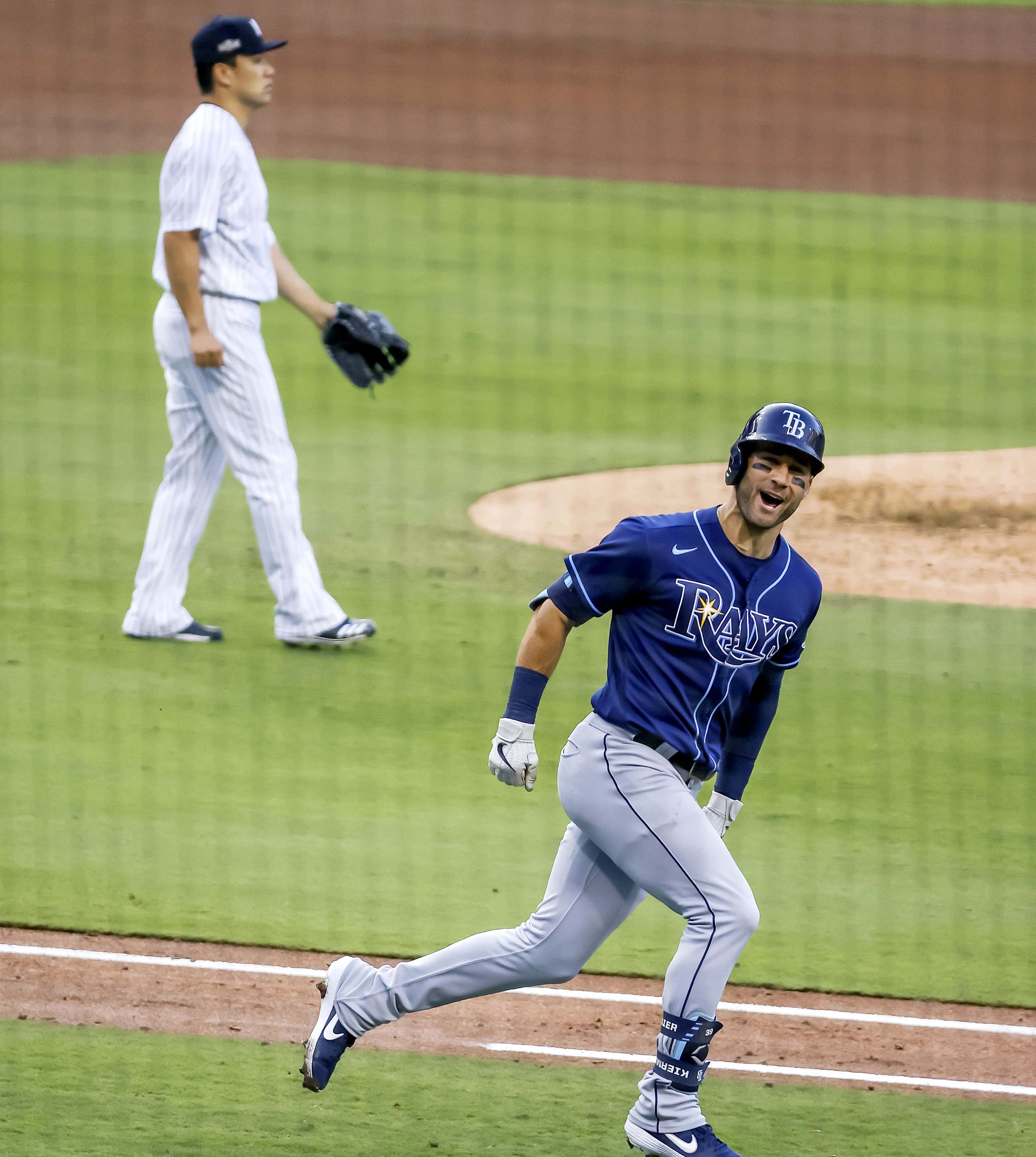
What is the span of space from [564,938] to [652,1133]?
0.48 meters

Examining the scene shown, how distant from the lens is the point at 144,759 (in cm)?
741

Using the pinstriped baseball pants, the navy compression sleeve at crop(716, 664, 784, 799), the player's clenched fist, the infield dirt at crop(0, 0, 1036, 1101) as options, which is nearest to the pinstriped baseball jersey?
the pinstriped baseball pants

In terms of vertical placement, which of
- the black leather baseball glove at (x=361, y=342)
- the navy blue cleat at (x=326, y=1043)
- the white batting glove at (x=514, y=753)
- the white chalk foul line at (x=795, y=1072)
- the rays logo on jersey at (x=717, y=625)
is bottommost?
the white chalk foul line at (x=795, y=1072)

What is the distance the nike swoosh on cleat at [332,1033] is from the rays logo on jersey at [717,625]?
3.94ft

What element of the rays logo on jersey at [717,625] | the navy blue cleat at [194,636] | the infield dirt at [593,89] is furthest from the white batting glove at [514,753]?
the infield dirt at [593,89]

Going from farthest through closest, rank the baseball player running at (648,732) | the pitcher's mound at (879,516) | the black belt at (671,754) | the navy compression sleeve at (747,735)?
the pitcher's mound at (879,516) < the navy compression sleeve at (747,735) < the black belt at (671,754) < the baseball player running at (648,732)

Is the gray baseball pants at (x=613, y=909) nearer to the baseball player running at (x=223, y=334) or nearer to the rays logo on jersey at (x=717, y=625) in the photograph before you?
the rays logo on jersey at (x=717, y=625)

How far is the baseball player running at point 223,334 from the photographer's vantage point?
26.0 ft

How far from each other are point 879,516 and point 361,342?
13.2 feet

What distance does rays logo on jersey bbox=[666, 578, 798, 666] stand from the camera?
4582 mm

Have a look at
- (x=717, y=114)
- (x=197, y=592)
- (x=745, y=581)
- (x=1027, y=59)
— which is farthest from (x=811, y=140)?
(x=745, y=581)

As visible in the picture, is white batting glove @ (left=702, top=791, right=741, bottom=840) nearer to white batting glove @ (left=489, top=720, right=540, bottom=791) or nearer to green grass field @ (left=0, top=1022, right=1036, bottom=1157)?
white batting glove @ (left=489, top=720, right=540, bottom=791)

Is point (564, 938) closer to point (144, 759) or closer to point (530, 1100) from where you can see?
point (530, 1100)

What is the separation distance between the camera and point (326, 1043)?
15.5 ft
